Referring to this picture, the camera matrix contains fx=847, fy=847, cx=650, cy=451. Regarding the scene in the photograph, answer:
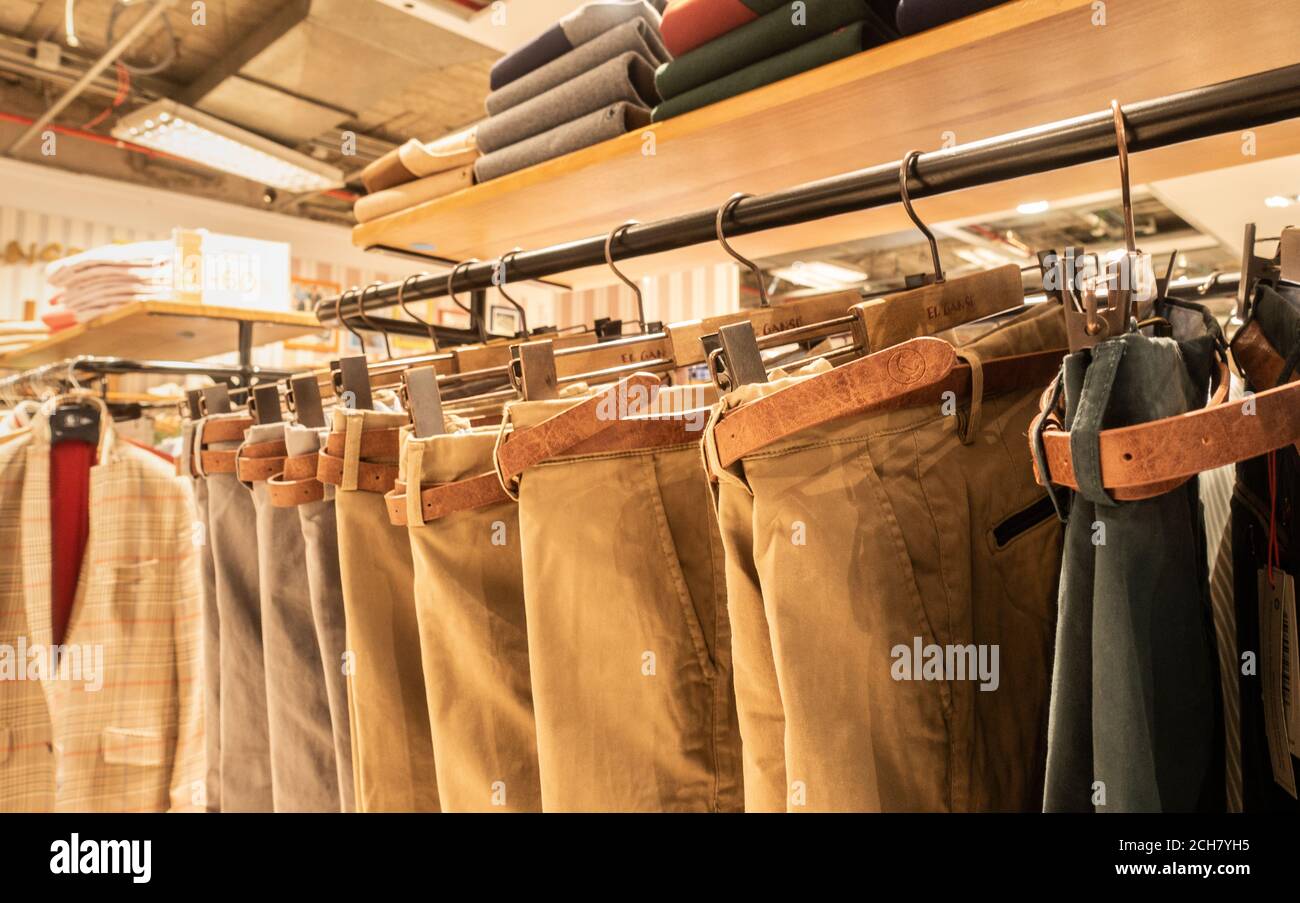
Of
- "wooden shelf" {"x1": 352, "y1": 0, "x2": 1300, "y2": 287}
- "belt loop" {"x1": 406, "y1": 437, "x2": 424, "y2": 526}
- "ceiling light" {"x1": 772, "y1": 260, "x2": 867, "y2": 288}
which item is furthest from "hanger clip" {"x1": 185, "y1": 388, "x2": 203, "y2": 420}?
"ceiling light" {"x1": 772, "y1": 260, "x2": 867, "y2": 288}

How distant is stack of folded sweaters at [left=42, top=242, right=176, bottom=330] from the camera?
284 cm

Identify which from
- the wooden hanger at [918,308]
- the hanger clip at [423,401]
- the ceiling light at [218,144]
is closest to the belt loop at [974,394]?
the wooden hanger at [918,308]

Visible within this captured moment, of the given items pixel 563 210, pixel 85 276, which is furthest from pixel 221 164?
pixel 563 210

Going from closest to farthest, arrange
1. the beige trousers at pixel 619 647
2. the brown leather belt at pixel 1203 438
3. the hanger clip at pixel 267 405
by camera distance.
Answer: the brown leather belt at pixel 1203 438
the beige trousers at pixel 619 647
the hanger clip at pixel 267 405

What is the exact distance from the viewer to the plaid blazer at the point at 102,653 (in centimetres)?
159

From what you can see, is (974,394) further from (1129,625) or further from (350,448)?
(350,448)

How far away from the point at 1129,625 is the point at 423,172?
5.19 ft

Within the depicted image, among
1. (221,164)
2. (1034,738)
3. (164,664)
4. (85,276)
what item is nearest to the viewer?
(1034,738)

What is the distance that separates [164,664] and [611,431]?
134cm

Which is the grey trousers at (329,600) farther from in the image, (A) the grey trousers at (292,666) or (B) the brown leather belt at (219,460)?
(B) the brown leather belt at (219,460)

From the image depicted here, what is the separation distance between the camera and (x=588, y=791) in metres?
0.79

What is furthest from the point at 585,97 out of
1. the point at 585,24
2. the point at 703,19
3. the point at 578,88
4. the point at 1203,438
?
the point at 1203,438

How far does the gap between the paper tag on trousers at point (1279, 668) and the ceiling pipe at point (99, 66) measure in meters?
3.78
